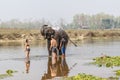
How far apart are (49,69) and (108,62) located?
387cm

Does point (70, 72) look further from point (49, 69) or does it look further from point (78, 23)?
point (78, 23)

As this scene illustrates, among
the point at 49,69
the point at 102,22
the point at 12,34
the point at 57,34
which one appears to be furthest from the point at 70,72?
the point at 102,22

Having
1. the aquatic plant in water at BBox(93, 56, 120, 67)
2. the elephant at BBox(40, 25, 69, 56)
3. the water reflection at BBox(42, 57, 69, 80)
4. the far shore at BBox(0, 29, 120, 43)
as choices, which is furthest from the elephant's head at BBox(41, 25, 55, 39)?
the far shore at BBox(0, 29, 120, 43)

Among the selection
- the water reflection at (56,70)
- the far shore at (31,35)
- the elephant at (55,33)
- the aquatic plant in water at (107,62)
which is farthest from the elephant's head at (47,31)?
the far shore at (31,35)

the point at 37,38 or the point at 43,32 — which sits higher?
the point at 43,32

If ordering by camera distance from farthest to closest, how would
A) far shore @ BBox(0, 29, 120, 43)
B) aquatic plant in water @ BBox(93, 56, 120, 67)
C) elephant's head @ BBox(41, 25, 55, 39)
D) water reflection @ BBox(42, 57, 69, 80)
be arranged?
far shore @ BBox(0, 29, 120, 43) → elephant's head @ BBox(41, 25, 55, 39) → aquatic plant in water @ BBox(93, 56, 120, 67) → water reflection @ BBox(42, 57, 69, 80)

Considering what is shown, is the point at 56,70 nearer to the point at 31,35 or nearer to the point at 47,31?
the point at 47,31

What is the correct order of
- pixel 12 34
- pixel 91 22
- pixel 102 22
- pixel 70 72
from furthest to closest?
pixel 91 22 → pixel 102 22 → pixel 12 34 → pixel 70 72

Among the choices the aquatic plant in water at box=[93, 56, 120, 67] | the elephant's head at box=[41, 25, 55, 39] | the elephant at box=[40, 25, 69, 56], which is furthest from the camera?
the elephant's head at box=[41, 25, 55, 39]

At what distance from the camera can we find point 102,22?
576 feet

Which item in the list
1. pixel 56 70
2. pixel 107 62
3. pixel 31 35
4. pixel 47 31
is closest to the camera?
pixel 56 70

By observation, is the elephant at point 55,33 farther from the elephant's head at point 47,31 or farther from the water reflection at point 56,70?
the water reflection at point 56,70

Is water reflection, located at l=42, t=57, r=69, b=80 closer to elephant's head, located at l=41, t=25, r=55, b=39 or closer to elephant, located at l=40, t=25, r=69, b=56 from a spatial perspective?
elephant, located at l=40, t=25, r=69, b=56

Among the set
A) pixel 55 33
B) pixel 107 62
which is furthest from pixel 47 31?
pixel 107 62
